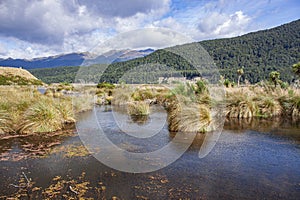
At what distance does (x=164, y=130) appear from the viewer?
1037 centimetres

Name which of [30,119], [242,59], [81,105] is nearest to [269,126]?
[30,119]

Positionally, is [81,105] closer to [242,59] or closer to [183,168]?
[183,168]

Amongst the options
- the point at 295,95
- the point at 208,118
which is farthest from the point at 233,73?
the point at 208,118

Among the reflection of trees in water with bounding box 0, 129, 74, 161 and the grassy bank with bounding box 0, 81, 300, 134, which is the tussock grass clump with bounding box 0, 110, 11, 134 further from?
the reflection of trees in water with bounding box 0, 129, 74, 161

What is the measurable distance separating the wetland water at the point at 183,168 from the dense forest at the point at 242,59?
4936 centimetres

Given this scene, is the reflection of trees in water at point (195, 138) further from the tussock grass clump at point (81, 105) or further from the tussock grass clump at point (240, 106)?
the tussock grass clump at point (81, 105)

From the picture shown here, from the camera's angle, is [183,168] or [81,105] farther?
[81,105]

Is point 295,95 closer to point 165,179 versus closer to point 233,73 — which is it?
point 165,179

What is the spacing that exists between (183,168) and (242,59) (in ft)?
248

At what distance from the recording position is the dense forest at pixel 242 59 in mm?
63094

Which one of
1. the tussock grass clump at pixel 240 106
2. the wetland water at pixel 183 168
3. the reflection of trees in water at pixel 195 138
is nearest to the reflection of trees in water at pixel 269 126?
the wetland water at pixel 183 168

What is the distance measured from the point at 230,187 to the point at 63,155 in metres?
4.65

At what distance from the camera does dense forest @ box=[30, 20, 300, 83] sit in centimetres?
6309

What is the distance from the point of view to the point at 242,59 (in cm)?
7525
